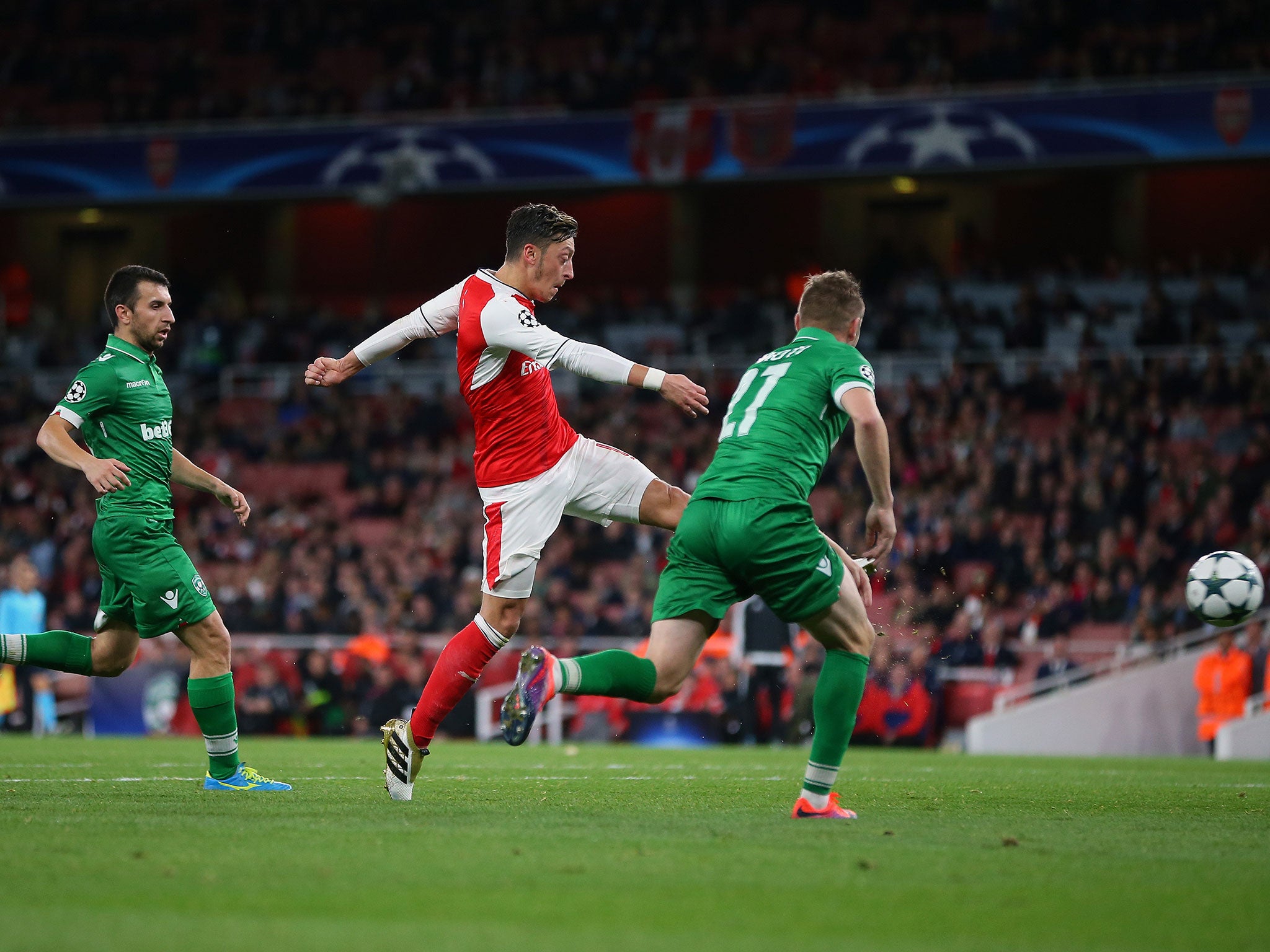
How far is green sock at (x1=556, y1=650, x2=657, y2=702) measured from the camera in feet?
20.3

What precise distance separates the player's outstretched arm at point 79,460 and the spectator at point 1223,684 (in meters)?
12.0

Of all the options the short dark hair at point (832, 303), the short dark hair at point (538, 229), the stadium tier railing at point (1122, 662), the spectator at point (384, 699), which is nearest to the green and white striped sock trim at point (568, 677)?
the short dark hair at point (832, 303)

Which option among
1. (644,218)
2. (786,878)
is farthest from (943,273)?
(786,878)

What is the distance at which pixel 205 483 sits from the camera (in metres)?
8.02

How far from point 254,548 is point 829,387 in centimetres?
1815

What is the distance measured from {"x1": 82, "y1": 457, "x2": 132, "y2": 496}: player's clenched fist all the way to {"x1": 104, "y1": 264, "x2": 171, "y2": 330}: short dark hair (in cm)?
76

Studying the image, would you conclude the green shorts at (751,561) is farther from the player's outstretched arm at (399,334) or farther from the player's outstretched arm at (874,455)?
the player's outstretched arm at (399,334)

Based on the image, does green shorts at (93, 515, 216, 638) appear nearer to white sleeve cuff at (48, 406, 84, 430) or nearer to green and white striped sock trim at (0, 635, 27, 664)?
white sleeve cuff at (48, 406, 84, 430)

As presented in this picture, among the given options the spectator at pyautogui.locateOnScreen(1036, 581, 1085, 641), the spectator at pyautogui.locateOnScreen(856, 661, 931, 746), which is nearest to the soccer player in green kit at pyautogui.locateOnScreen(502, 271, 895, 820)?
the spectator at pyautogui.locateOnScreen(856, 661, 931, 746)

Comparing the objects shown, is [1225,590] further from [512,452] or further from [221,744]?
[221,744]

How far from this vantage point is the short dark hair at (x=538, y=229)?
7.22 meters

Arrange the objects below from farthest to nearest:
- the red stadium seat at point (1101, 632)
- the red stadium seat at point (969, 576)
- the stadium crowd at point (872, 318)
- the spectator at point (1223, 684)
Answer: the stadium crowd at point (872, 318), the red stadium seat at point (969, 576), the red stadium seat at point (1101, 632), the spectator at point (1223, 684)

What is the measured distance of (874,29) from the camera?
28.1 meters

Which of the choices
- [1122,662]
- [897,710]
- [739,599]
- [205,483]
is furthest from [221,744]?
[1122,662]
